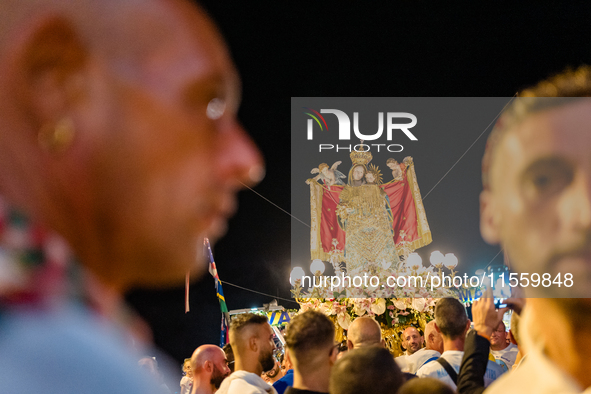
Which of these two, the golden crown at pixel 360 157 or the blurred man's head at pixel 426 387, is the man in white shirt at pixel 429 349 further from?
the golden crown at pixel 360 157

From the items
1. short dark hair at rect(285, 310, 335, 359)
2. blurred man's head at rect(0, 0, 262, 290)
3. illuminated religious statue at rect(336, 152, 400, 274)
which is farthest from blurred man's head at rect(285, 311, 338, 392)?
illuminated religious statue at rect(336, 152, 400, 274)

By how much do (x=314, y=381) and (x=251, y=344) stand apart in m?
0.93

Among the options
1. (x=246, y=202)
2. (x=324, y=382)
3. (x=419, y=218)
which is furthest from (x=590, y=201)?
(x=246, y=202)

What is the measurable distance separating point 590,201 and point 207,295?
18535mm

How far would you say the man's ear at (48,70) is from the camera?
38 centimetres

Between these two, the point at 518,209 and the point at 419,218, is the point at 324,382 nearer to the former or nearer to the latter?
the point at 518,209

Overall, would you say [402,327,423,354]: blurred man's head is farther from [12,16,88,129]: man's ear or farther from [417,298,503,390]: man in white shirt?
[12,16,88,129]: man's ear

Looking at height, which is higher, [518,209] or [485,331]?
[518,209]

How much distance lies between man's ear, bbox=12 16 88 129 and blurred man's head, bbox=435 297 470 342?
113 inches

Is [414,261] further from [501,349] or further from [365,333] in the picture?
[365,333]

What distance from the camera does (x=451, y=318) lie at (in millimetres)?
2865

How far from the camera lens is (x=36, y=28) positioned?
0.38m

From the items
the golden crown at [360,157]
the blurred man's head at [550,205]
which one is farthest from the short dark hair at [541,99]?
the golden crown at [360,157]

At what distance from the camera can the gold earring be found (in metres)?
0.38
